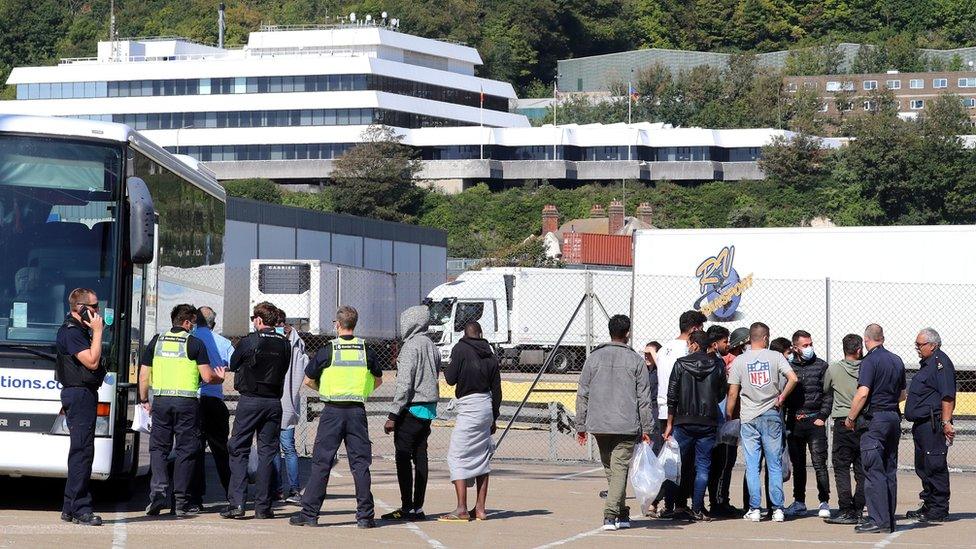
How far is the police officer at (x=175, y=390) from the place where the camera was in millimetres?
13172

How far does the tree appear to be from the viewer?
11550cm

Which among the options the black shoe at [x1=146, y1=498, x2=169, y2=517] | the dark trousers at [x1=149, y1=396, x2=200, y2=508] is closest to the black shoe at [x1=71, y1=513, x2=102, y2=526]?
the dark trousers at [x1=149, y1=396, x2=200, y2=508]

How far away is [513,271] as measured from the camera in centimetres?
4209

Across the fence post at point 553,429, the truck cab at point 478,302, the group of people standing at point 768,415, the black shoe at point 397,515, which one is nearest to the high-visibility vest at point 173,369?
the black shoe at point 397,515

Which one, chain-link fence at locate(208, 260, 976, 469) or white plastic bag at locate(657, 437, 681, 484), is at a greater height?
chain-link fence at locate(208, 260, 976, 469)

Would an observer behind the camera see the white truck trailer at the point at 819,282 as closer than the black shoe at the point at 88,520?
No

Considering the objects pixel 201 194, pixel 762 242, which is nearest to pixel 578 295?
pixel 762 242

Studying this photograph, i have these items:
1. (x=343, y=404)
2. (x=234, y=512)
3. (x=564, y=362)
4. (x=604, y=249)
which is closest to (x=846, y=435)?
(x=343, y=404)

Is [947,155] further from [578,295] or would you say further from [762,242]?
[762,242]

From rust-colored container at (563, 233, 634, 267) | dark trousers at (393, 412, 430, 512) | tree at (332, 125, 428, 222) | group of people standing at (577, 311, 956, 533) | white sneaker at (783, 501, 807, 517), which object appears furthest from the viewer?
tree at (332, 125, 428, 222)

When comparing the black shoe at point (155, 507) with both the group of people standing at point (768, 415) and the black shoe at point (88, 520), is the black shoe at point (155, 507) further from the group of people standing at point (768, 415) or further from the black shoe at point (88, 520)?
the group of people standing at point (768, 415)

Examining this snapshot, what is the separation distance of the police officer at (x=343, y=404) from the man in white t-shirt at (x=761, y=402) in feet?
10.6

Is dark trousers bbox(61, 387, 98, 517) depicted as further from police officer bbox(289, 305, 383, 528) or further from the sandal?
the sandal

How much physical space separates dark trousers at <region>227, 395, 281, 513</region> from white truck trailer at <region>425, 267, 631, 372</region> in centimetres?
2741
